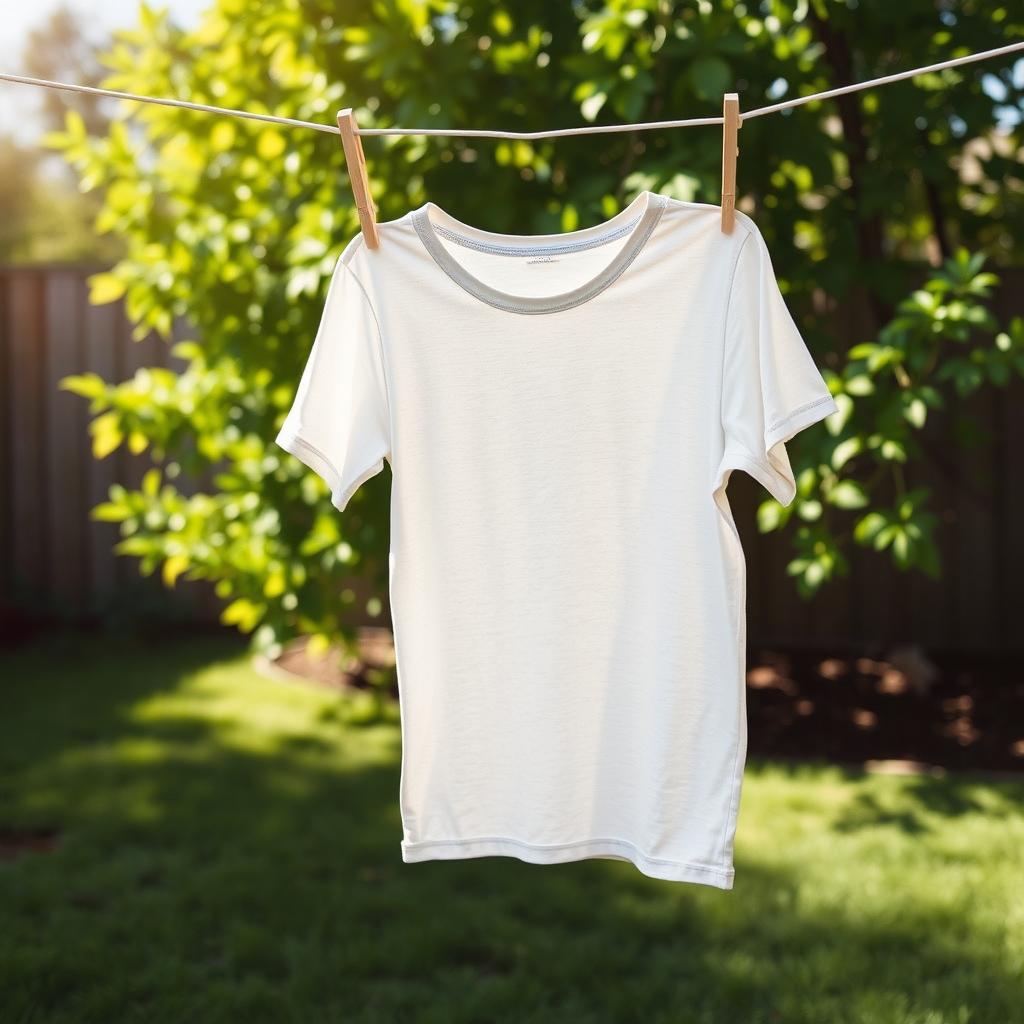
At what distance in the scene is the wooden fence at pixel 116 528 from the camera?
4758mm

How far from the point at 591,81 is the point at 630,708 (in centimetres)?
157

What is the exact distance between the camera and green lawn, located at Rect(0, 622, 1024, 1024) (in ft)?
7.13

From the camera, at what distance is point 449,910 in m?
2.58

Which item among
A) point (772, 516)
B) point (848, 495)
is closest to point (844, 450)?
point (848, 495)

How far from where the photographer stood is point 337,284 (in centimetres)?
182

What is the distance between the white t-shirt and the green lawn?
1.93 ft

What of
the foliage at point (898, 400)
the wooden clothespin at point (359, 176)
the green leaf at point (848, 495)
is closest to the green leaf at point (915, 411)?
the foliage at point (898, 400)

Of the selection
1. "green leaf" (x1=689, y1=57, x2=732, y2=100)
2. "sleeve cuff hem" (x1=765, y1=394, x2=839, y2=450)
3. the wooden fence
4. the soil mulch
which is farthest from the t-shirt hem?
the wooden fence

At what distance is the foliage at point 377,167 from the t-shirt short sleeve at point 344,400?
1.13 meters

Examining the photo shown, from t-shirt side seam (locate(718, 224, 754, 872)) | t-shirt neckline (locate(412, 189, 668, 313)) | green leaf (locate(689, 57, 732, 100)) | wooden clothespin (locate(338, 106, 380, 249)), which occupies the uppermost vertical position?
green leaf (locate(689, 57, 732, 100))

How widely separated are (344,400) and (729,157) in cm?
70

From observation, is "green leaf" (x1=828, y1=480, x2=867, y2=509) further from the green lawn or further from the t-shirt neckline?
the t-shirt neckline

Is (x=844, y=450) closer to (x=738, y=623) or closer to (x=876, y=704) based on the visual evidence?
(x=738, y=623)

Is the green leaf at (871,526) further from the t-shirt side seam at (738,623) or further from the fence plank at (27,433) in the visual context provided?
the fence plank at (27,433)
